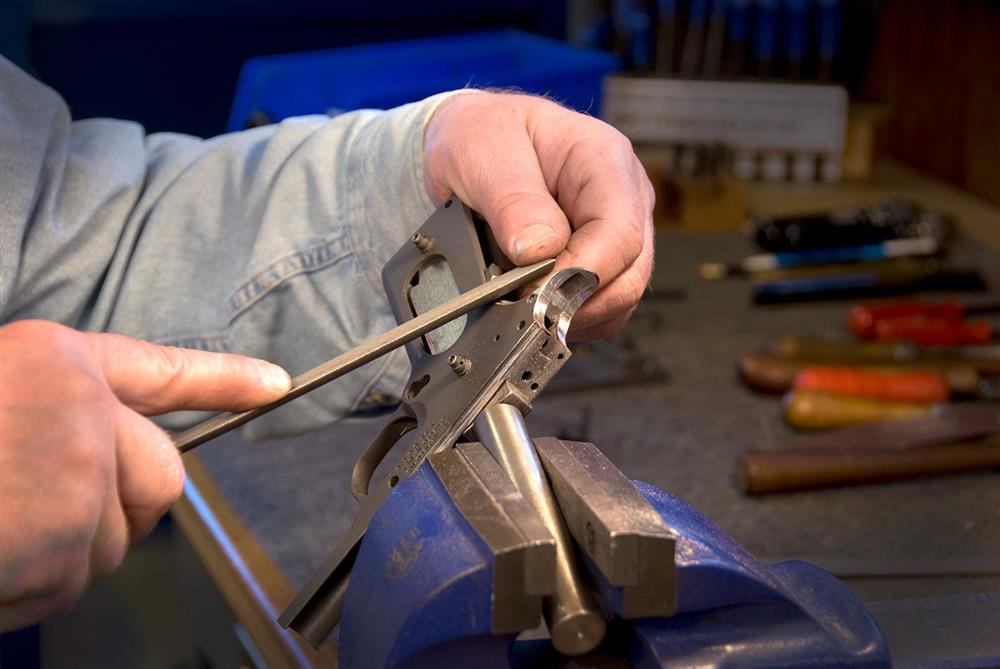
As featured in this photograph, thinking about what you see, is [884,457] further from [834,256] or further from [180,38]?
[180,38]

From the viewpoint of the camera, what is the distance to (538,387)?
1.99ft

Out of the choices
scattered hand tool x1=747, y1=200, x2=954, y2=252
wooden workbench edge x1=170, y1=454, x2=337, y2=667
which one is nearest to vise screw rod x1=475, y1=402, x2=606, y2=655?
wooden workbench edge x1=170, y1=454, x2=337, y2=667

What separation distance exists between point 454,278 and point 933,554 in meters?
0.48

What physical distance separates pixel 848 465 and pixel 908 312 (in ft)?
1.46

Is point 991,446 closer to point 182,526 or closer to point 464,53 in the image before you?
point 182,526

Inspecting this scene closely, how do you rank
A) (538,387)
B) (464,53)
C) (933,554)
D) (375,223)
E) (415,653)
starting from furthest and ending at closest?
(464,53), (933,554), (375,223), (538,387), (415,653)

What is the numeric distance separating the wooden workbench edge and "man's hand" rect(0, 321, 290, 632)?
8.4 inches

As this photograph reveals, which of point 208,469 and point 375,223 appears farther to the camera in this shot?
point 208,469

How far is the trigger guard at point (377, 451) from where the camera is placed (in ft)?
2.21

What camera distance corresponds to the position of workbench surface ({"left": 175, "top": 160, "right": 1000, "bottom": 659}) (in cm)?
88

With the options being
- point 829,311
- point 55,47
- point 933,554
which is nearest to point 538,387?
point 933,554

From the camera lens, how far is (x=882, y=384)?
3.93ft

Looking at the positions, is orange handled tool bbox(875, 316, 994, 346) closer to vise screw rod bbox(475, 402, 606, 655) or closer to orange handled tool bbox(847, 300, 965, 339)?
orange handled tool bbox(847, 300, 965, 339)

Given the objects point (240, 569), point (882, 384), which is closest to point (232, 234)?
point (240, 569)
